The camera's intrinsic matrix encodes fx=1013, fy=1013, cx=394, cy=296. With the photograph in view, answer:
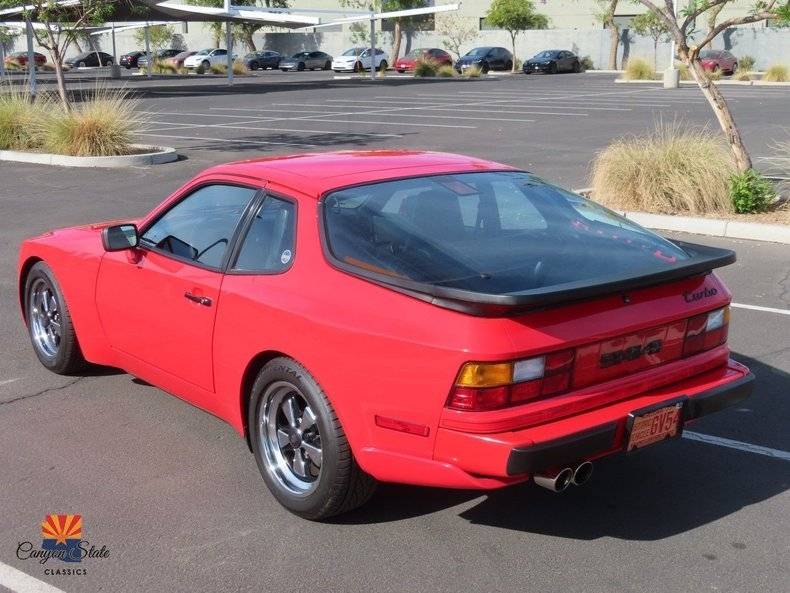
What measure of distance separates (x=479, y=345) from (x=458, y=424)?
0.99ft

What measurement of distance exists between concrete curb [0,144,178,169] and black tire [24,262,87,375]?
10594mm

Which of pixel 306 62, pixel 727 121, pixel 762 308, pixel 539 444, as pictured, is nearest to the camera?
pixel 539 444

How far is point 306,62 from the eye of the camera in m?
67.4

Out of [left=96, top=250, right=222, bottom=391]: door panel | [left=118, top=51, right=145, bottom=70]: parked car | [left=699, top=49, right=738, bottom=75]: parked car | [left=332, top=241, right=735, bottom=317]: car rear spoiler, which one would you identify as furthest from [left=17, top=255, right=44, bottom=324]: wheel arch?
[left=118, top=51, right=145, bottom=70]: parked car

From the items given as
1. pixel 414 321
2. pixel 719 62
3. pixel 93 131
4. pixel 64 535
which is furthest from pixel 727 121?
pixel 719 62

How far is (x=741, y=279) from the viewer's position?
Answer: 8789 mm

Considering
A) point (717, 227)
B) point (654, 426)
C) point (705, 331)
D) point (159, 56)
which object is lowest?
point (717, 227)

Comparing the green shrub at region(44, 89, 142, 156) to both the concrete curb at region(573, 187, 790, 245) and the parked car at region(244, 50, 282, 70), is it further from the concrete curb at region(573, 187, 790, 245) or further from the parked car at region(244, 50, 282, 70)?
the parked car at region(244, 50, 282, 70)

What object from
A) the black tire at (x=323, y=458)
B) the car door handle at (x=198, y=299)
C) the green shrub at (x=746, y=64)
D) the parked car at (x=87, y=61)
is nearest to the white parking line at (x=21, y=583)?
the black tire at (x=323, y=458)

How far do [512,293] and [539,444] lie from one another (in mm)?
554

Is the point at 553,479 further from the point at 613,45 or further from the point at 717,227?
the point at 613,45

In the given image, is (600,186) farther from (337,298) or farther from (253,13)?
(253,13)

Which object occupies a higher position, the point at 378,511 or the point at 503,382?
the point at 503,382

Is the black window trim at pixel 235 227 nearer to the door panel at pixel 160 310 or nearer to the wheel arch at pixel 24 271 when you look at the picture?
the door panel at pixel 160 310
